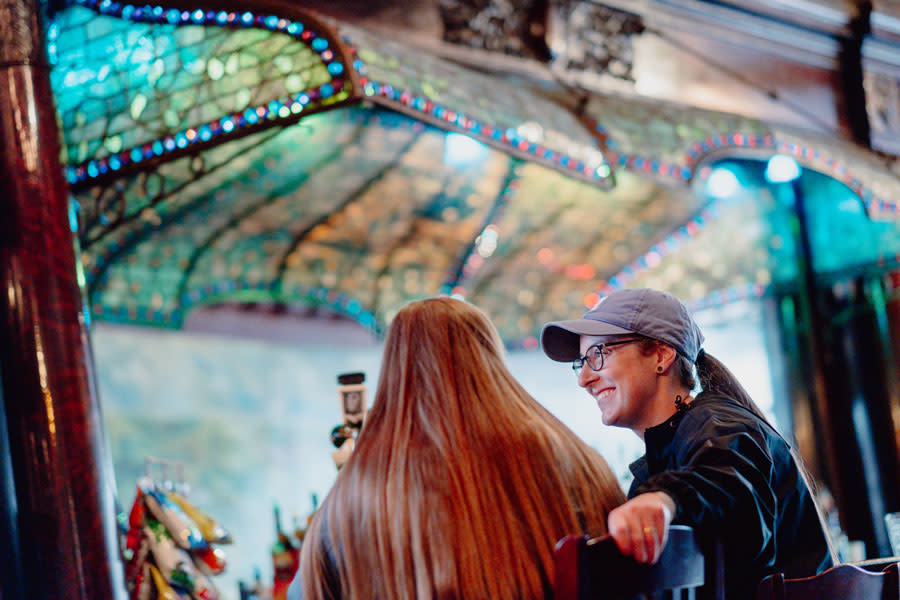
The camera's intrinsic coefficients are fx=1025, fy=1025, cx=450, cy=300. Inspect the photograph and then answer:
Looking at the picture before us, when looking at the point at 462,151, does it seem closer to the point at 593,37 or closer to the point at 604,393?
the point at 593,37

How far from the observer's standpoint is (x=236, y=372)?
6723 millimetres

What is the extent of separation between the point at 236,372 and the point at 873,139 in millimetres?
4418

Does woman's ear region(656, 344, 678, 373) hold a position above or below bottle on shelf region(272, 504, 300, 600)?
above

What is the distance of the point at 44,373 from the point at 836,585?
91.2 inches

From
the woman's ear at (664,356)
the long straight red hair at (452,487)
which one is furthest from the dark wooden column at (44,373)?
the woman's ear at (664,356)

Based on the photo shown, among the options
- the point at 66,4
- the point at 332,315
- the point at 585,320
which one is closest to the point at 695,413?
the point at 585,320

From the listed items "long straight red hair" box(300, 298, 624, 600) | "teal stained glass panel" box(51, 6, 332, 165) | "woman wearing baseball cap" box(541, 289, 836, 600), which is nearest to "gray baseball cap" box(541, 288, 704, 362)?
"woman wearing baseball cap" box(541, 289, 836, 600)

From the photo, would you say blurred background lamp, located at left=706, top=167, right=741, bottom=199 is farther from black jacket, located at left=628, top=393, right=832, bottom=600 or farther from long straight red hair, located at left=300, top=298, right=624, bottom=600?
long straight red hair, located at left=300, top=298, right=624, bottom=600

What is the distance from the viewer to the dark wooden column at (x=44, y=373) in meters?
3.04

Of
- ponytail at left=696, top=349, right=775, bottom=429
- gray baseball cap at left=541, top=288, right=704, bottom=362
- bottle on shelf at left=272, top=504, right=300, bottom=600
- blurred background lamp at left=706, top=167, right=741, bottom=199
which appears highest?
blurred background lamp at left=706, top=167, right=741, bottom=199

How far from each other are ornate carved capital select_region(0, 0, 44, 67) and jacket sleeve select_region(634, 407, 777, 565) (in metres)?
2.56

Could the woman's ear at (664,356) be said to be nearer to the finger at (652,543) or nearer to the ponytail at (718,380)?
the ponytail at (718,380)

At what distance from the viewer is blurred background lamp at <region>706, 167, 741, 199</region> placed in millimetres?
6273

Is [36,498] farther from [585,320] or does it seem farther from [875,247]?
[875,247]
